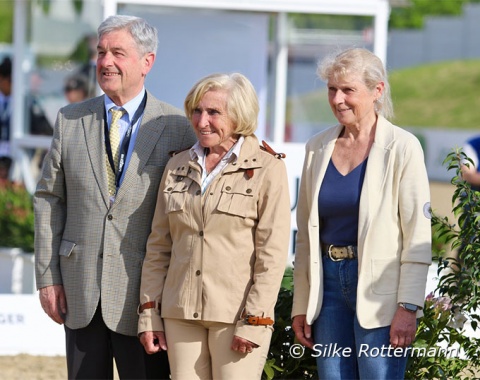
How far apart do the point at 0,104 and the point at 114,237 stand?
9.79 meters

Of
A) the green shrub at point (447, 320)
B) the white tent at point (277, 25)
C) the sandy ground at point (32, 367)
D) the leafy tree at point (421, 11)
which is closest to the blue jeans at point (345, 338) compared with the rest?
the green shrub at point (447, 320)

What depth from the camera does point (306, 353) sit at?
4.60 meters

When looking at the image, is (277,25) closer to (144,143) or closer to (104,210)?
(144,143)

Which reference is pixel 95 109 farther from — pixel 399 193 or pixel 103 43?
pixel 399 193

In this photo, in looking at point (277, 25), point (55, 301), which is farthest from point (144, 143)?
point (277, 25)

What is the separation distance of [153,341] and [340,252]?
2.75 ft

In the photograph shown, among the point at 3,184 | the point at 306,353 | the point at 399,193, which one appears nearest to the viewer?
the point at 399,193

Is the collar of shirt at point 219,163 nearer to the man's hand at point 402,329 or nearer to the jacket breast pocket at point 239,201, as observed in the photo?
the jacket breast pocket at point 239,201

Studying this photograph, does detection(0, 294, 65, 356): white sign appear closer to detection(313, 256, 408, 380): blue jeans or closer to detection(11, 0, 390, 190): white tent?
detection(11, 0, 390, 190): white tent

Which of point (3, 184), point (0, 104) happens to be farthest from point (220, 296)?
point (0, 104)

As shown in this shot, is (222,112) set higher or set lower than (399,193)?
higher

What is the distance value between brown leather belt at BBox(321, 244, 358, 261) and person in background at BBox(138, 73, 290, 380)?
0.19 meters

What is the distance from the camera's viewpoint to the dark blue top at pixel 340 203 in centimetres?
395

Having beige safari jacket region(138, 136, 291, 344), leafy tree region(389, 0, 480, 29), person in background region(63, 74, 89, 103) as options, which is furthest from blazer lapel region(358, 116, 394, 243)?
leafy tree region(389, 0, 480, 29)
